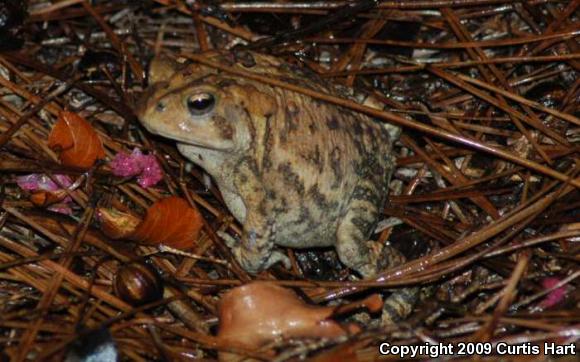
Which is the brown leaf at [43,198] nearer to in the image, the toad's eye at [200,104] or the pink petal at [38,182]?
the pink petal at [38,182]

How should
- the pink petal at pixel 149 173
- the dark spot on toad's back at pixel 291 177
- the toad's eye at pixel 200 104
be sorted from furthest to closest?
1. the pink petal at pixel 149 173
2. the dark spot on toad's back at pixel 291 177
3. the toad's eye at pixel 200 104

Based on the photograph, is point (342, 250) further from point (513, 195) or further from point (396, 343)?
point (513, 195)

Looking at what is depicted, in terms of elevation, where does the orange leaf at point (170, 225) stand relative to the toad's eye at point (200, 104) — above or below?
below

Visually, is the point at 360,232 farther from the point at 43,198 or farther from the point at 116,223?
the point at 43,198

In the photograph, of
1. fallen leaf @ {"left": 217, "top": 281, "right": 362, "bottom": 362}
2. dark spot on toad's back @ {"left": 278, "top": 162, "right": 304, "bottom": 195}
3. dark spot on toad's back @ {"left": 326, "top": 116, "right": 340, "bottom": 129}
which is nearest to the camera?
fallen leaf @ {"left": 217, "top": 281, "right": 362, "bottom": 362}

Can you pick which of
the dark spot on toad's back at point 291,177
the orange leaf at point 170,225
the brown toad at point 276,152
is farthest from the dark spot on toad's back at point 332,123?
the orange leaf at point 170,225

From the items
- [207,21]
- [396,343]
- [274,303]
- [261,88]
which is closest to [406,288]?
[396,343]

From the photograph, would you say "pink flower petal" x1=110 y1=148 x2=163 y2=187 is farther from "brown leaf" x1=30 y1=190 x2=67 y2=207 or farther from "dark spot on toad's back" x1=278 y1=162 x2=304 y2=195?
"dark spot on toad's back" x1=278 y1=162 x2=304 y2=195

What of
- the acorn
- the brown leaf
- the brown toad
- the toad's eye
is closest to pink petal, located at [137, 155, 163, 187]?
the brown toad
